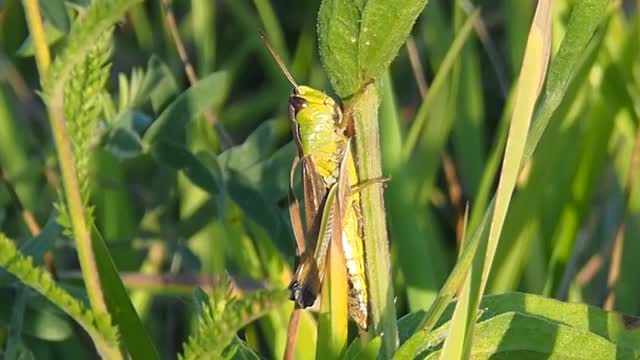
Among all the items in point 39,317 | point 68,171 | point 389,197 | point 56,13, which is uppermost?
point 56,13

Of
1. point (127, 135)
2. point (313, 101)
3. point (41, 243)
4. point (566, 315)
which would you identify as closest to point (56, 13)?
point (127, 135)

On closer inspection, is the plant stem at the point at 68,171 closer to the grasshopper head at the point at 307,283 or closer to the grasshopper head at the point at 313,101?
the grasshopper head at the point at 307,283

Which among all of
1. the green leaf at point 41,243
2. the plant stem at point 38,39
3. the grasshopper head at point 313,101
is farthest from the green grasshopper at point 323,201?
the green leaf at point 41,243

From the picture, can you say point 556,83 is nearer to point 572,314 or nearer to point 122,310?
point 572,314

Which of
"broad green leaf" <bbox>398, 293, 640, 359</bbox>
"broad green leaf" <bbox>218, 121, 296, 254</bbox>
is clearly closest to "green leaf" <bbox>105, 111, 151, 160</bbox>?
"broad green leaf" <bbox>218, 121, 296, 254</bbox>

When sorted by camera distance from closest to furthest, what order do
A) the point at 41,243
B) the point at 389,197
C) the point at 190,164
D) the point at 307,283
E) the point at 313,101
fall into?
the point at 307,283 < the point at 313,101 < the point at 41,243 < the point at 190,164 < the point at 389,197

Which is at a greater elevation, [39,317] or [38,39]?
[38,39]

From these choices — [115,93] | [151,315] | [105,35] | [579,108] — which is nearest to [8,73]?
[115,93]

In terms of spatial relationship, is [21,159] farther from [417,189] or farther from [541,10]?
[541,10]
